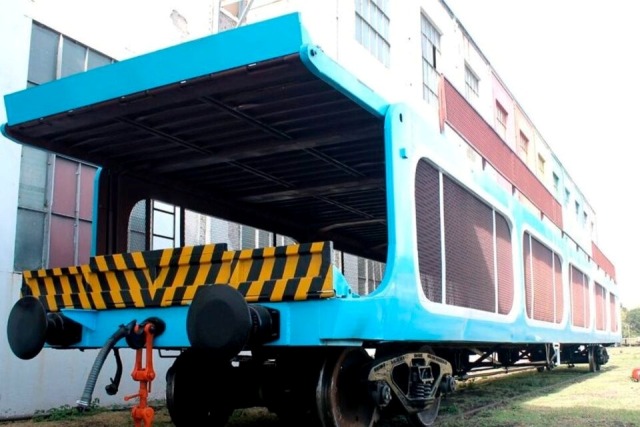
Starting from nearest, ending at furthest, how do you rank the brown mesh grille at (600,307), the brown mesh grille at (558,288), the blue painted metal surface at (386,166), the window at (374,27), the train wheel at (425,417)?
the blue painted metal surface at (386,166), the train wheel at (425,417), the brown mesh grille at (558,288), the window at (374,27), the brown mesh grille at (600,307)

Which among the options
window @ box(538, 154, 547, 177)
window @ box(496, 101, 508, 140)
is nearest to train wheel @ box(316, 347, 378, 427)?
window @ box(496, 101, 508, 140)

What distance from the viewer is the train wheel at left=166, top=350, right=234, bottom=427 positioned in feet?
17.8

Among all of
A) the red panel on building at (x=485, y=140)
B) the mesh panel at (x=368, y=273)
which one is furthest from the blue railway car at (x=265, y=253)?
the mesh panel at (x=368, y=273)

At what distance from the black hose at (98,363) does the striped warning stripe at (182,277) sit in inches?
11.0

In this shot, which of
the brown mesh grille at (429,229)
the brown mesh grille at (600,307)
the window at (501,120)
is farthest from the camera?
the window at (501,120)

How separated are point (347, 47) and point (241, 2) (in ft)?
8.50

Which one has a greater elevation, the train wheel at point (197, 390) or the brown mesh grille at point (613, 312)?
the brown mesh grille at point (613, 312)

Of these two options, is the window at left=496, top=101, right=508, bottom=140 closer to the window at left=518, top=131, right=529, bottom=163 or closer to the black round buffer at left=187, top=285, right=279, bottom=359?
the window at left=518, top=131, right=529, bottom=163

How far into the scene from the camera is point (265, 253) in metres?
4.49

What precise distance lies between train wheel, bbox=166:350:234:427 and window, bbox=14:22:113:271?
124 inches

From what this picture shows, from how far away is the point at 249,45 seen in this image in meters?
4.09

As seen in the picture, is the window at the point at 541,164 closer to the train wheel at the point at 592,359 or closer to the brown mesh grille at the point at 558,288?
the train wheel at the point at 592,359

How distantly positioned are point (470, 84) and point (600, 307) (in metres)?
7.28

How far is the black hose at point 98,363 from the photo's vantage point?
3.98m
